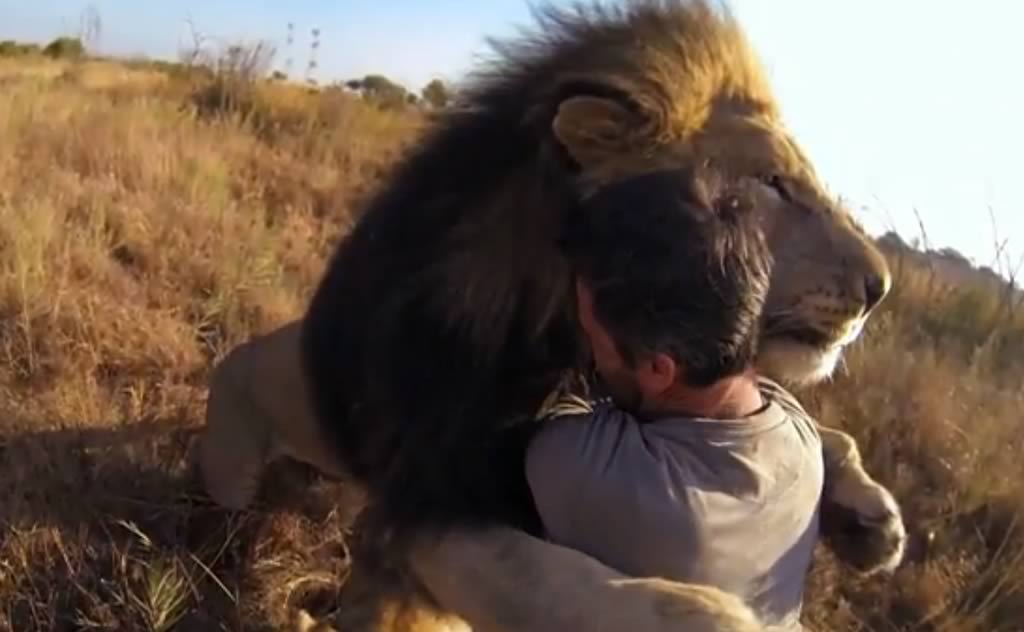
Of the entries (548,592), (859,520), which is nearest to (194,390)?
(859,520)

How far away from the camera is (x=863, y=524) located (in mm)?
3068

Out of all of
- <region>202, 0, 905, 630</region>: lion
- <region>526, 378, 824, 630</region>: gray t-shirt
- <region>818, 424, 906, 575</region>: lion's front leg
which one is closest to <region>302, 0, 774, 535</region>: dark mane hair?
<region>202, 0, 905, 630</region>: lion

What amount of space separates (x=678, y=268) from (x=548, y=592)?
1.73ft

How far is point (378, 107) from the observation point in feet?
29.3

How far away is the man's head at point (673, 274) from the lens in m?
2.54

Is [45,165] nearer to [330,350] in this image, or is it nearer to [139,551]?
[139,551]

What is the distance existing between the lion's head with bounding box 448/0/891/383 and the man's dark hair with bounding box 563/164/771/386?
0.20 feet

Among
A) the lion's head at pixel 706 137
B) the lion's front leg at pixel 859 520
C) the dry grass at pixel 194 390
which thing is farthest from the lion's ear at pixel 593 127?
the dry grass at pixel 194 390

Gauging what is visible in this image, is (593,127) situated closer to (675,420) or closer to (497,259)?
(497,259)

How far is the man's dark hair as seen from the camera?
2.54 meters

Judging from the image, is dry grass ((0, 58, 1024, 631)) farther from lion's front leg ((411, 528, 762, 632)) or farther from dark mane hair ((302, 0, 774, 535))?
lion's front leg ((411, 528, 762, 632))

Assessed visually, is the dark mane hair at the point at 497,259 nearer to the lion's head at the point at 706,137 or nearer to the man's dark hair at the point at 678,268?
the lion's head at the point at 706,137

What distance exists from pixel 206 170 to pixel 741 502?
3690 millimetres

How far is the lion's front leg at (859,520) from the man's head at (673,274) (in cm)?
55
